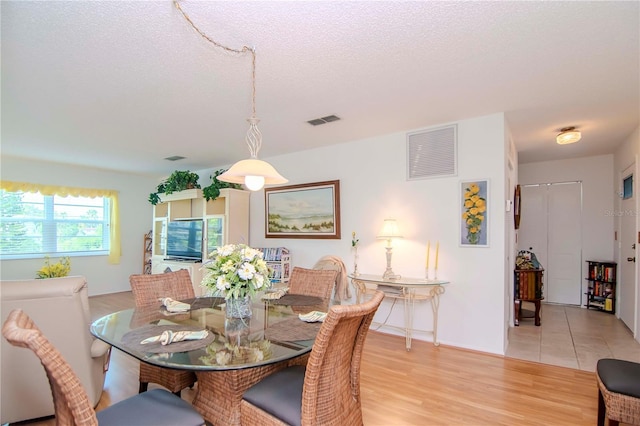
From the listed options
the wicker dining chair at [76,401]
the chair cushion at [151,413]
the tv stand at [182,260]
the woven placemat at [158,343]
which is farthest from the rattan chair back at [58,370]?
the tv stand at [182,260]

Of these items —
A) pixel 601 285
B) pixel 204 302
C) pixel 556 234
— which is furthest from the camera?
pixel 556 234

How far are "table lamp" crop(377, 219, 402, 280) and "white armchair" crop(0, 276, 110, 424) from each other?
272 centimetres

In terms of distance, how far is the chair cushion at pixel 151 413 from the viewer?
136 cm

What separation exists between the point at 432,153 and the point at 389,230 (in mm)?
1011

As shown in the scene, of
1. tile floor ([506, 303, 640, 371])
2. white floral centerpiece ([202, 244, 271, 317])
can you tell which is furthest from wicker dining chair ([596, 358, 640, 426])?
white floral centerpiece ([202, 244, 271, 317])

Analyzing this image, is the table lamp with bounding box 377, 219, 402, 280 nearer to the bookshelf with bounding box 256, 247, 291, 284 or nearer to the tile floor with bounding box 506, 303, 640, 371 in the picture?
the tile floor with bounding box 506, 303, 640, 371

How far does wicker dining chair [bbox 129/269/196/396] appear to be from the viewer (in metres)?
2.17

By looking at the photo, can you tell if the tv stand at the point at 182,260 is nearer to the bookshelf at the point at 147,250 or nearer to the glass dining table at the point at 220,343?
the bookshelf at the point at 147,250

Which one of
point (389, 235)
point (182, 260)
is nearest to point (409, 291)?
point (389, 235)

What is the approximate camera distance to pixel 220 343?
1.62 m

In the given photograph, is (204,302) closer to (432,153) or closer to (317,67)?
(317,67)

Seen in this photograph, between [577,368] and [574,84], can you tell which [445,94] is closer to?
[574,84]

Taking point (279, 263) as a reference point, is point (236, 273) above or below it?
above

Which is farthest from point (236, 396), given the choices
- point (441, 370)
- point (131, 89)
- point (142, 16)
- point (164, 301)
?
point (131, 89)
